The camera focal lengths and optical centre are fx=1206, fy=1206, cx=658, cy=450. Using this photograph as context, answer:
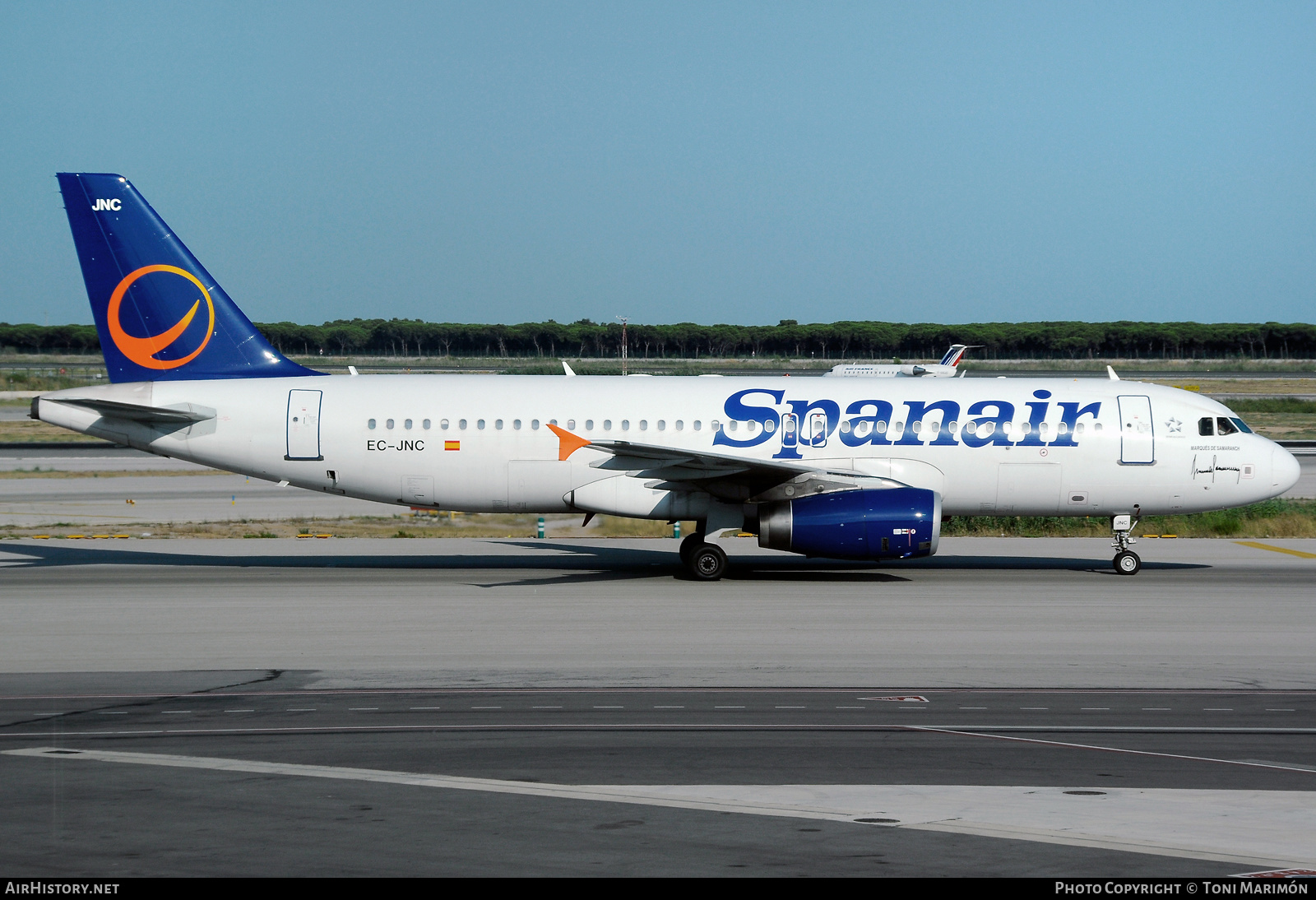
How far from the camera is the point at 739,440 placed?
25.4m

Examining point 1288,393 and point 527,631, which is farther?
point 1288,393

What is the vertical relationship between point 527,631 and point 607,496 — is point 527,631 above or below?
below

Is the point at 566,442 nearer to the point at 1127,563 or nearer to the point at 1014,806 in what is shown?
the point at 1127,563

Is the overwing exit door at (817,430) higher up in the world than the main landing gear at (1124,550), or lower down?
higher up

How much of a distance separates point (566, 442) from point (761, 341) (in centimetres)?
17018

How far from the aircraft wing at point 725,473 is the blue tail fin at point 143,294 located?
7.72m

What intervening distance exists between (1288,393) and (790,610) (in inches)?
3961

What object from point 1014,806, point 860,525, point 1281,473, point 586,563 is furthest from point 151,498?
point 1014,806

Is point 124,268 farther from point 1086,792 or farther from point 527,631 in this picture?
point 1086,792

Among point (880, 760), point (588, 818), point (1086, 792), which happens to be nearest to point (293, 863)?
point (588, 818)

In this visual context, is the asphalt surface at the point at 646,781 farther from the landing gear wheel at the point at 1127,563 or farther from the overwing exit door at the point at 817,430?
the landing gear wheel at the point at 1127,563

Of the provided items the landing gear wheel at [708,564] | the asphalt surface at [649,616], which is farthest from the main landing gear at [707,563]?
the asphalt surface at [649,616]

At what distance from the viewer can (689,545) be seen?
25.1 m
